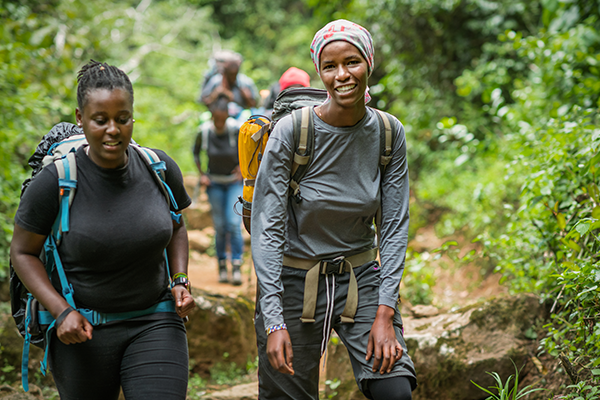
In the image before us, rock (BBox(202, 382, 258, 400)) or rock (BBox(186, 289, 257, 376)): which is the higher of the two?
rock (BBox(186, 289, 257, 376))

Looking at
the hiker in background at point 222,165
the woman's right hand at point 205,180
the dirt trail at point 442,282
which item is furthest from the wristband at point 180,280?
the woman's right hand at point 205,180

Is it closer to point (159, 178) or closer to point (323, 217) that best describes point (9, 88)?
point (159, 178)

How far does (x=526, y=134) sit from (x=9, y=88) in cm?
560

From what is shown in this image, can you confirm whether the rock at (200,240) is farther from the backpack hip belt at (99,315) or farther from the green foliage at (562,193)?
the backpack hip belt at (99,315)

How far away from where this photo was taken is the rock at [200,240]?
31.8ft

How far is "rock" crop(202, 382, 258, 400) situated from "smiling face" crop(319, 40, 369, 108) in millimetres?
2613

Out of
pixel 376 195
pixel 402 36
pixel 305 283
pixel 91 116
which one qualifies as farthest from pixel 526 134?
pixel 402 36

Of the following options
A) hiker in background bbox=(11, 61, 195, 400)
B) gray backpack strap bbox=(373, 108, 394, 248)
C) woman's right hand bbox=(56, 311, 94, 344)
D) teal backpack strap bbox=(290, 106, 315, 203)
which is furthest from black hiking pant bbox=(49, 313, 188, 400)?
gray backpack strap bbox=(373, 108, 394, 248)

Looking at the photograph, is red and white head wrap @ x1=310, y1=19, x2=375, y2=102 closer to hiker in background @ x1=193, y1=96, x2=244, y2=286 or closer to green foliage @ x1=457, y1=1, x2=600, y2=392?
green foliage @ x1=457, y1=1, x2=600, y2=392

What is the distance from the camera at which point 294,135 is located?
228 centimetres

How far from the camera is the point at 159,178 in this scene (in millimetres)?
2379

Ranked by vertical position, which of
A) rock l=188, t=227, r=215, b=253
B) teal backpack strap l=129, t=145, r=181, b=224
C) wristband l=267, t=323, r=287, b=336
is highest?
teal backpack strap l=129, t=145, r=181, b=224

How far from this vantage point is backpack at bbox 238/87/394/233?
2.29 meters

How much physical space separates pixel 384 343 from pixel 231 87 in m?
5.38
